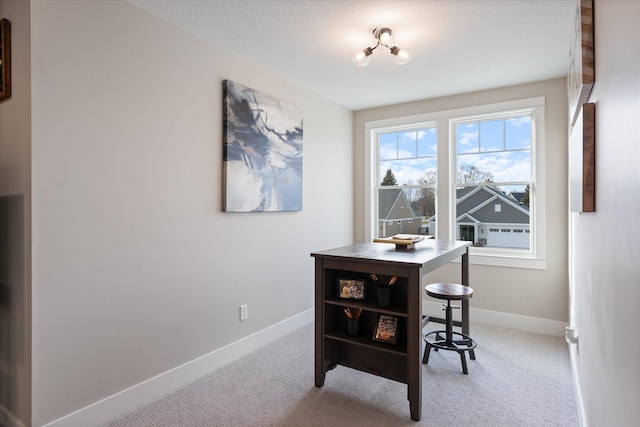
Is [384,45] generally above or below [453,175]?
above

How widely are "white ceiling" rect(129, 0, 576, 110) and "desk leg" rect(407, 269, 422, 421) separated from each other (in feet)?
5.49

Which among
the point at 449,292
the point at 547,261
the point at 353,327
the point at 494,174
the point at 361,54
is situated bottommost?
the point at 353,327

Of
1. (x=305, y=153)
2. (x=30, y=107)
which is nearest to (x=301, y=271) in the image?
(x=305, y=153)

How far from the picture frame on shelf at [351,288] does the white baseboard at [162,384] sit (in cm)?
112

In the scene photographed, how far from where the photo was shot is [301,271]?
3730 millimetres

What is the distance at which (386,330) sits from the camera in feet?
7.39

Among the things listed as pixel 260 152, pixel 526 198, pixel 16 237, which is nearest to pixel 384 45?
pixel 260 152

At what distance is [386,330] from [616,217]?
1484 mm

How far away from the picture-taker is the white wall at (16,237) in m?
1.82

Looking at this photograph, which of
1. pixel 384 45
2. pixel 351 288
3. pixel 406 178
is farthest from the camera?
pixel 406 178

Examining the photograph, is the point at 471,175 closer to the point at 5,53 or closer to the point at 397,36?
the point at 397,36

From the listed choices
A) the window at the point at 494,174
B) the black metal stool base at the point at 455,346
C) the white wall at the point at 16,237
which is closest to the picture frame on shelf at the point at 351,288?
the black metal stool base at the point at 455,346

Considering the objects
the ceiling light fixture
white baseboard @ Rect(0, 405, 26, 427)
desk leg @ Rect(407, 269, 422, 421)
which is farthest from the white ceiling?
white baseboard @ Rect(0, 405, 26, 427)

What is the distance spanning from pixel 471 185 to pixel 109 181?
344cm
